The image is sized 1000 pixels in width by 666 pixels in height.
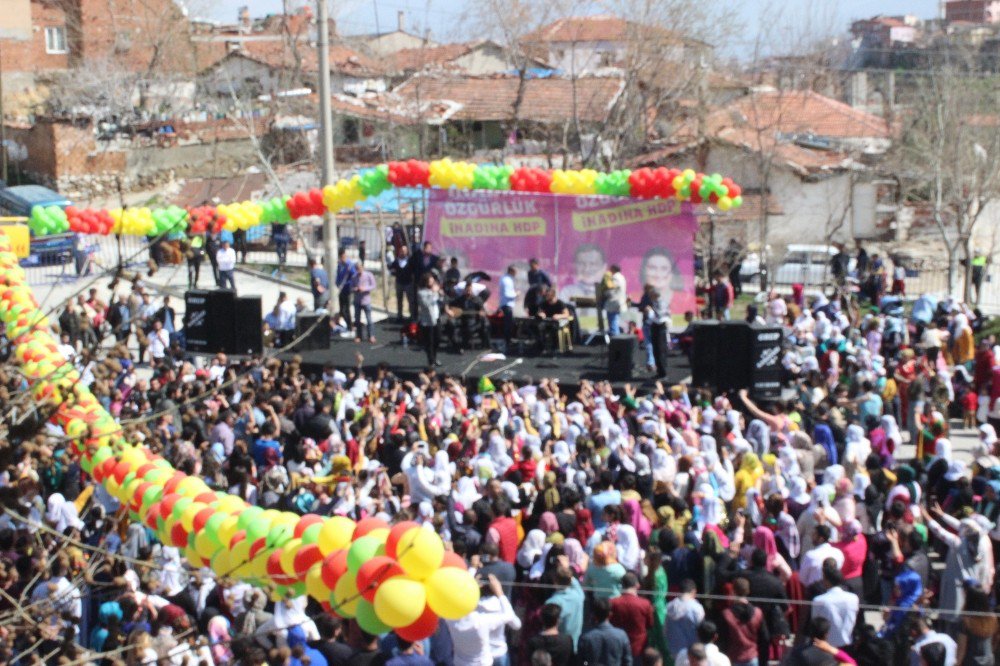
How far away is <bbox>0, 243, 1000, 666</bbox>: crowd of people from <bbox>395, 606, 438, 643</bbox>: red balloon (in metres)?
0.48

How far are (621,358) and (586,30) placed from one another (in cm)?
2458

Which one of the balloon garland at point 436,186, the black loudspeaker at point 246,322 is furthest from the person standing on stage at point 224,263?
the black loudspeaker at point 246,322

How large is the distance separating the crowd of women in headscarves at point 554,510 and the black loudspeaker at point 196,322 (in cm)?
378

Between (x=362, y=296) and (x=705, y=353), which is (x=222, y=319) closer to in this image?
(x=362, y=296)

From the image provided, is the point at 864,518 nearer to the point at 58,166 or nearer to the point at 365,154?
the point at 365,154

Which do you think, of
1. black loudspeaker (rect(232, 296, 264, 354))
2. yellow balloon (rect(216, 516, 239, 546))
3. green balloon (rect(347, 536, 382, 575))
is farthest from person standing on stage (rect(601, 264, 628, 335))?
green balloon (rect(347, 536, 382, 575))

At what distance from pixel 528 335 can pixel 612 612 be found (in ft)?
36.1

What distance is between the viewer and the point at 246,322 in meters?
19.5

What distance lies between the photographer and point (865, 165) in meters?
40.7

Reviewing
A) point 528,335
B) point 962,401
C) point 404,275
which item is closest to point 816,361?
point 962,401

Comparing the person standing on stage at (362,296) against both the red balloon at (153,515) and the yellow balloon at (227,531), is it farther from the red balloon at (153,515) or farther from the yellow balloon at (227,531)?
the yellow balloon at (227,531)

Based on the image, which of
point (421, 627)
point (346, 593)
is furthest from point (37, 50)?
point (421, 627)

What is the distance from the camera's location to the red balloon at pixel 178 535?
873 cm

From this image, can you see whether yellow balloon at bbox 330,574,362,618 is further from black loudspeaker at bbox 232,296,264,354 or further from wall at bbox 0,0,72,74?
wall at bbox 0,0,72,74
